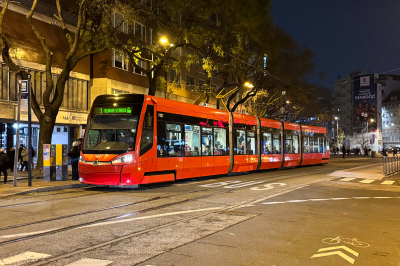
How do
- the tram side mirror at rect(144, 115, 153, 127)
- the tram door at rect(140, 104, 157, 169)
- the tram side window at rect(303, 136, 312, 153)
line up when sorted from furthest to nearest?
the tram side window at rect(303, 136, 312, 153) < the tram side mirror at rect(144, 115, 153, 127) < the tram door at rect(140, 104, 157, 169)

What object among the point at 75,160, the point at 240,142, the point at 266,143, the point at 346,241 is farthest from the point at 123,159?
the point at 266,143

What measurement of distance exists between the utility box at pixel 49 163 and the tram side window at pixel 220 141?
7.28 m

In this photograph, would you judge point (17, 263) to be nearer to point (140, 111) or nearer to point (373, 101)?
point (140, 111)

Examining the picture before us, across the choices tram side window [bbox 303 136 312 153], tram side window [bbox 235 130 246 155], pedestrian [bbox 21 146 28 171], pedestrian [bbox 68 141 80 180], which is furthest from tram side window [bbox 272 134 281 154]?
pedestrian [bbox 21 146 28 171]

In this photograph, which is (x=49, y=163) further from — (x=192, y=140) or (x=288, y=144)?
(x=288, y=144)

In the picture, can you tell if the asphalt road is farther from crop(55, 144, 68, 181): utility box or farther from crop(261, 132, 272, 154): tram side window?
crop(261, 132, 272, 154): tram side window

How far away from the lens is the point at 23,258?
5.67m

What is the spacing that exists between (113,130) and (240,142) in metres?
8.72

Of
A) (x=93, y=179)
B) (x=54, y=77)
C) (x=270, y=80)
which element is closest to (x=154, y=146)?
(x=93, y=179)

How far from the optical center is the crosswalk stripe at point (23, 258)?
546 cm

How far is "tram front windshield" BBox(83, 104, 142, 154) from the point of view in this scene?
13.6 meters

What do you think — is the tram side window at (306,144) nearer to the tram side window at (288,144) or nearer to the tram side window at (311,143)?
the tram side window at (311,143)

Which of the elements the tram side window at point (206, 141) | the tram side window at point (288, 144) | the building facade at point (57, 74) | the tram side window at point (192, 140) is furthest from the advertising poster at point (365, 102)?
the tram side window at point (192, 140)

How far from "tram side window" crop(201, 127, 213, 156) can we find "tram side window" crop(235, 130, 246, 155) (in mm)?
2643
